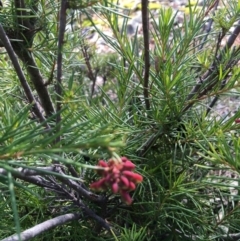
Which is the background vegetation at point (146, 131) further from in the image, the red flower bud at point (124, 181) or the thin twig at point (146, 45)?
the red flower bud at point (124, 181)

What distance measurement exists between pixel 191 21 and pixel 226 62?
8cm

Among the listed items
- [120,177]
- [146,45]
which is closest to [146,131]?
[146,45]

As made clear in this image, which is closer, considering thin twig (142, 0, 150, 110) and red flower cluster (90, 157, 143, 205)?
red flower cluster (90, 157, 143, 205)

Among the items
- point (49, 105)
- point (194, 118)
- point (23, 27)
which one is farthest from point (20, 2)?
point (194, 118)

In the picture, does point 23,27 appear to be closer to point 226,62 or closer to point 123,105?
point 123,105

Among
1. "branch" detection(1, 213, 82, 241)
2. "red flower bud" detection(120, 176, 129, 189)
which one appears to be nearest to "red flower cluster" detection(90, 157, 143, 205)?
"red flower bud" detection(120, 176, 129, 189)

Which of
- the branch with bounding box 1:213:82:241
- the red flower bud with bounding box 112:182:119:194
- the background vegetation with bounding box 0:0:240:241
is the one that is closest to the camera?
the red flower bud with bounding box 112:182:119:194

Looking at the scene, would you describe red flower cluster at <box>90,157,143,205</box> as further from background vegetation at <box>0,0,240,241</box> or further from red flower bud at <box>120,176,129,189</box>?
background vegetation at <box>0,0,240,241</box>

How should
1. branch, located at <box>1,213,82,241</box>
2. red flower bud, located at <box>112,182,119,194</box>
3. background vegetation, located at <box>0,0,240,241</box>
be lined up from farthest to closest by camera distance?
background vegetation, located at <box>0,0,240,241</box> → branch, located at <box>1,213,82,241</box> → red flower bud, located at <box>112,182,119,194</box>

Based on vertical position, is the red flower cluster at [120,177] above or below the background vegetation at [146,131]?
above

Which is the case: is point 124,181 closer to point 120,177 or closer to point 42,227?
point 120,177

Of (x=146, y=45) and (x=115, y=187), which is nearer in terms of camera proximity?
(x=115, y=187)

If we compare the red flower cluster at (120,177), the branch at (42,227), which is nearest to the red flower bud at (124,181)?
the red flower cluster at (120,177)

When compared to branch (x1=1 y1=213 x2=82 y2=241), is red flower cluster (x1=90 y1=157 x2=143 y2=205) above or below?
above
